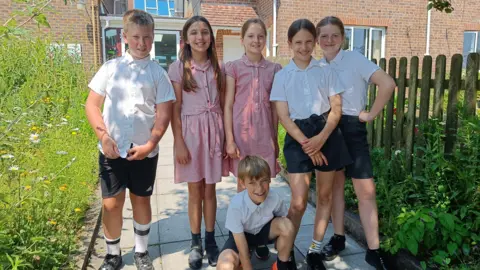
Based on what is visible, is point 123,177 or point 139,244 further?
point 139,244

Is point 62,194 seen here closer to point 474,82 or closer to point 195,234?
point 195,234

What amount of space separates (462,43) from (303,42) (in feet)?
44.5

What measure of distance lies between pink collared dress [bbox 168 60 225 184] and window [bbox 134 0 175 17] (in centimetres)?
2243

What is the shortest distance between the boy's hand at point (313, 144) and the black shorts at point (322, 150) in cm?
5

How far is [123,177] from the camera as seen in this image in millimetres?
2740

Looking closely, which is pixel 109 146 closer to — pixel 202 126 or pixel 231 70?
pixel 202 126

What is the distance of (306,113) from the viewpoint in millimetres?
2664

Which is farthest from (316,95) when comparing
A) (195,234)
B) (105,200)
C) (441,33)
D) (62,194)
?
(441,33)

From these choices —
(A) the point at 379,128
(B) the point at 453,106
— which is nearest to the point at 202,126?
(B) the point at 453,106

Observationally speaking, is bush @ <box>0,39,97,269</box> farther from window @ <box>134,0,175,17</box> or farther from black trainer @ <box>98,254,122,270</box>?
window @ <box>134,0,175,17</box>

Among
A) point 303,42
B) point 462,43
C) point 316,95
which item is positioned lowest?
point 316,95

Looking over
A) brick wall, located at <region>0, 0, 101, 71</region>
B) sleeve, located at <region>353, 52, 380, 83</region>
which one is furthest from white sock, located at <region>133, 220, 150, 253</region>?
brick wall, located at <region>0, 0, 101, 71</region>

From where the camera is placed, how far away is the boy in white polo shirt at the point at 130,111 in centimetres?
260

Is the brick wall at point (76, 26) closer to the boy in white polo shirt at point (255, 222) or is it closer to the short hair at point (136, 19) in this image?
the short hair at point (136, 19)
